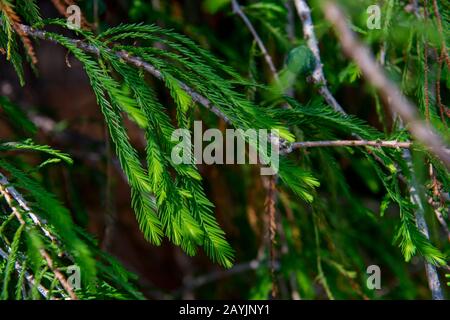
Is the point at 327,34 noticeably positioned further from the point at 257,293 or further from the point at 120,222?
the point at 120,222

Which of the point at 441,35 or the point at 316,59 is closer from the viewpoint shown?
the point at 441,35

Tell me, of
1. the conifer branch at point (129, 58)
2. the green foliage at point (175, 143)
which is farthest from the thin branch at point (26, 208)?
the conifer branch at point (129, 58)

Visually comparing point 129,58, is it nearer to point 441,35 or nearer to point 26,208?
point 26,208

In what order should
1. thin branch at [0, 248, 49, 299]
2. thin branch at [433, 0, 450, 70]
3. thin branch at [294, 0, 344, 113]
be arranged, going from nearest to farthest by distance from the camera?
thin branch at [0, 248, 49, 299]
thin branch at [433, 0, 450, 70]
thin branch at [294, 0, 344, 113]

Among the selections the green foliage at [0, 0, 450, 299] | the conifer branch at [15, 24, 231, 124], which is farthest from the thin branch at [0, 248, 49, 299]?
the conifer branch at [15, 24, 231, 124]

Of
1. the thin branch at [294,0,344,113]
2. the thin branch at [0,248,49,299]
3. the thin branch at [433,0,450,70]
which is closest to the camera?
the thin branch at [0,248,49,299]

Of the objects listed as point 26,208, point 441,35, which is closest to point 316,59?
point 441,35

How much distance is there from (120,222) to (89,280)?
296 cm

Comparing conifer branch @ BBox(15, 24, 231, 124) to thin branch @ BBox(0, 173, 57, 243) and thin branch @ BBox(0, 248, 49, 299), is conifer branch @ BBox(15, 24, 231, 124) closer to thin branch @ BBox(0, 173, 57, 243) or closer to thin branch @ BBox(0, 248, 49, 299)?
thin branch @ BBox(0, 173, 57, 243)

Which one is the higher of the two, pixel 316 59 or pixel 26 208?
pixel 316 59

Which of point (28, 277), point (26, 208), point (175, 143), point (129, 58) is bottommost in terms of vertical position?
point (28, 277)

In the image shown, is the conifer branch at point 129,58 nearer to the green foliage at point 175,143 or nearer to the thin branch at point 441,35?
the green foliage at point 175,143
